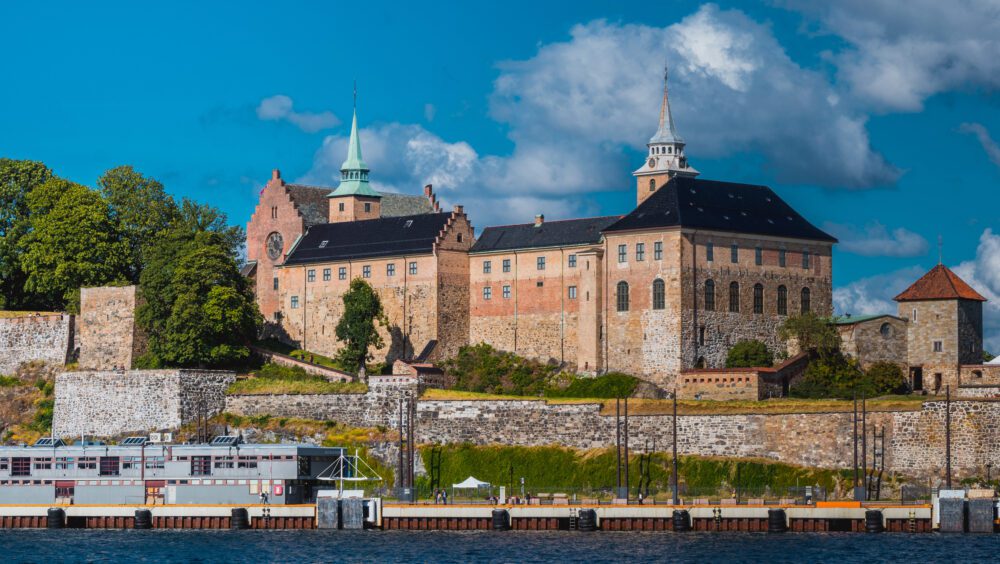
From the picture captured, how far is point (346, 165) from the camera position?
137 m

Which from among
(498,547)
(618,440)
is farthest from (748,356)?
(498,547)

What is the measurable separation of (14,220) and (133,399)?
19.0 meters

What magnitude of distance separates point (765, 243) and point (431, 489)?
23.5 m

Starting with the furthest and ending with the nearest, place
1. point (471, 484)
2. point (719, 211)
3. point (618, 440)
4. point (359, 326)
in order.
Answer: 1. point (359, 326)
2. point (719, 211)
3. point (471, 484)
4. point (618, 440)

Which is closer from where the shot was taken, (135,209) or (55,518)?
(55,518)

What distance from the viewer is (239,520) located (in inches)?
3706

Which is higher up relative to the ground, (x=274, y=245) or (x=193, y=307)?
(x=274, y=245)

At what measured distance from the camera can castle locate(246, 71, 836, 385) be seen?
112 meters

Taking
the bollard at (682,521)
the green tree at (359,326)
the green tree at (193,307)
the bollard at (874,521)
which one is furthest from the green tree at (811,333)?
the green tree at (193,307)

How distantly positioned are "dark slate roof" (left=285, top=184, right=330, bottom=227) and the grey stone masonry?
20.6m

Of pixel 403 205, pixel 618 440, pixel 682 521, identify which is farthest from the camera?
pixel 403 205

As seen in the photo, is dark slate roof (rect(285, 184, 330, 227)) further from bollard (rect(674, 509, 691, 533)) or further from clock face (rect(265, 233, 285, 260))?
bollard (rect(674, 509, 691, 533))

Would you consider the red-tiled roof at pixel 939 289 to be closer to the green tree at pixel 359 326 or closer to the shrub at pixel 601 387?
the shrub at pixel 601 387

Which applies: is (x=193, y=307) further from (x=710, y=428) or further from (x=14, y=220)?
(x=710, y=428)
